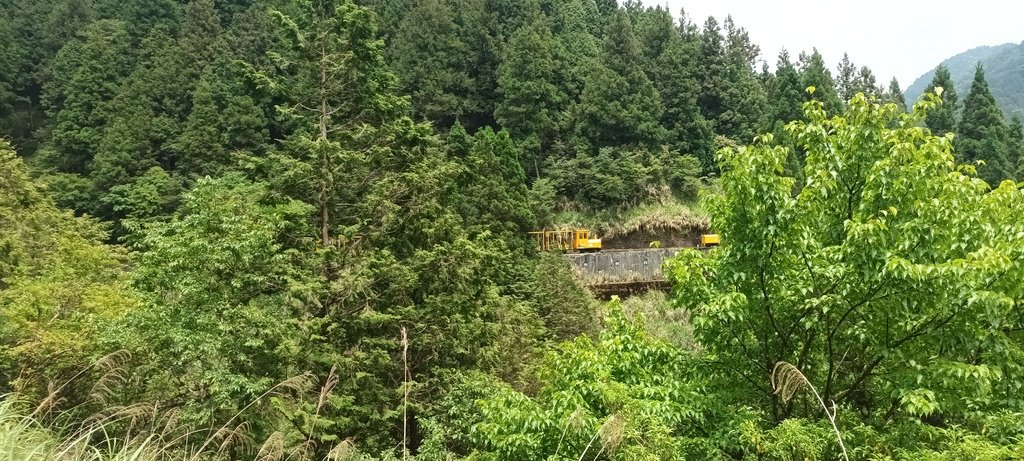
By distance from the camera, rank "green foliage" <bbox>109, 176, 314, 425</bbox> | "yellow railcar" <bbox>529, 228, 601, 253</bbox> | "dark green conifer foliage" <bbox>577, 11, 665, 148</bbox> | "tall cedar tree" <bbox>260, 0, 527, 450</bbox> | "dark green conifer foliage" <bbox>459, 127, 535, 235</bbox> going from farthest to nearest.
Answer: "dark green conifer foliage" <bbox>577, 11, 665, 148</bbox>
"yellow railcar" <bbox>529, 228, 601, 253</bbox>
"dark green conifer foliage" <bbox>459, 127, 535, 235</bbox>
"tall cedar tree" <bbox>260, 0, 527, 450</bbox>
"green foliage" <bbox>109, 176, 314, 425</bbox>

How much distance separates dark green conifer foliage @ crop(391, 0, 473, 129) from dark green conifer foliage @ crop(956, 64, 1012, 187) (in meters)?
24.0

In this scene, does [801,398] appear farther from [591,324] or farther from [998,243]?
[591,324]

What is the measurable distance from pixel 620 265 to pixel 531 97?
9664mm

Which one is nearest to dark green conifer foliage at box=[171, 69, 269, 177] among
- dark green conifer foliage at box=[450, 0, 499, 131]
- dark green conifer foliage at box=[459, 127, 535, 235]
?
dark green conifer foliage at box=[450, 0, 499, 131]

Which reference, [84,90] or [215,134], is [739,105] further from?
[84,90]

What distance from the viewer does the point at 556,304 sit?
15.4m

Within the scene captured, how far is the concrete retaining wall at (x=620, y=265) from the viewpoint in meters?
21.8

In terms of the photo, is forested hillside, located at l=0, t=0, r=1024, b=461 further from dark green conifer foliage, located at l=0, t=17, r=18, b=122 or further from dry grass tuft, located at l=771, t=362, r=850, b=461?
dark green conifer foliage, located at l=0, t=17, r=18, b=122

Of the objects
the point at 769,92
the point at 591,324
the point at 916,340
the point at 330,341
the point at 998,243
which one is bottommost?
the point at 591,324

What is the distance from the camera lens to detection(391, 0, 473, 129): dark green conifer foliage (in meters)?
29.0

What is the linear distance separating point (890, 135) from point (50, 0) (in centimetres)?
4858

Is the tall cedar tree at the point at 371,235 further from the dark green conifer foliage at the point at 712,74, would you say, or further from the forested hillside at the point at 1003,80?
the forested hillside at the point at 1003,80

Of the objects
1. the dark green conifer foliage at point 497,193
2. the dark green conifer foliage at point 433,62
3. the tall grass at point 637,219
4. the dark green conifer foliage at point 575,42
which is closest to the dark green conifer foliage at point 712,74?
the dark green conifer foliage at point 575,42

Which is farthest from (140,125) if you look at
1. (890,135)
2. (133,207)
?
(890,135)
